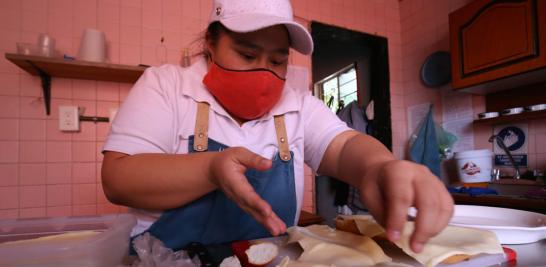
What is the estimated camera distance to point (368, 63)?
2.59 m

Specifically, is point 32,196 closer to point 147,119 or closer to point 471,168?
point 147,119

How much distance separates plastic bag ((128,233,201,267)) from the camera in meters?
0.39

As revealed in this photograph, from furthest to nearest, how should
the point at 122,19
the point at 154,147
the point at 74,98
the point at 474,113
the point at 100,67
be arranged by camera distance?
the point at 474,113
the point at 122,19
the point at 74,98
the point at 100,67
the point at 154,147

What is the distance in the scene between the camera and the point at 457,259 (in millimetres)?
427

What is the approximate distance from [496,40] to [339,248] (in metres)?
1.66

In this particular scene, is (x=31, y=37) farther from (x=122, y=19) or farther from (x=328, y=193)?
(x=328, y=193)

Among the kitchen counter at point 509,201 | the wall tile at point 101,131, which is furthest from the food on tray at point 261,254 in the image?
the wall tile at point 101,131

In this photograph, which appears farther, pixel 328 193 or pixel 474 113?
pixel 328 193

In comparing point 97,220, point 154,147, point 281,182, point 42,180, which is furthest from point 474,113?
point 42,180

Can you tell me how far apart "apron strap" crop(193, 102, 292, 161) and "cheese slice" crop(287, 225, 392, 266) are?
272 millimetres

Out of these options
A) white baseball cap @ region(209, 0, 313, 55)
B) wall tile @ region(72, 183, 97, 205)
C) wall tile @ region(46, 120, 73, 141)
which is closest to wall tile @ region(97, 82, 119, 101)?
wall tile @ region(46, 120, 73, 141)

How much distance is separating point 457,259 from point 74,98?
1783mm

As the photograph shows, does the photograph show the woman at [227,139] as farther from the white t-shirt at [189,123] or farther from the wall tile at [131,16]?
the wall tile at [131,16]

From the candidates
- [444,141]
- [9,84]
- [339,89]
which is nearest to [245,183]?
[9,84]
